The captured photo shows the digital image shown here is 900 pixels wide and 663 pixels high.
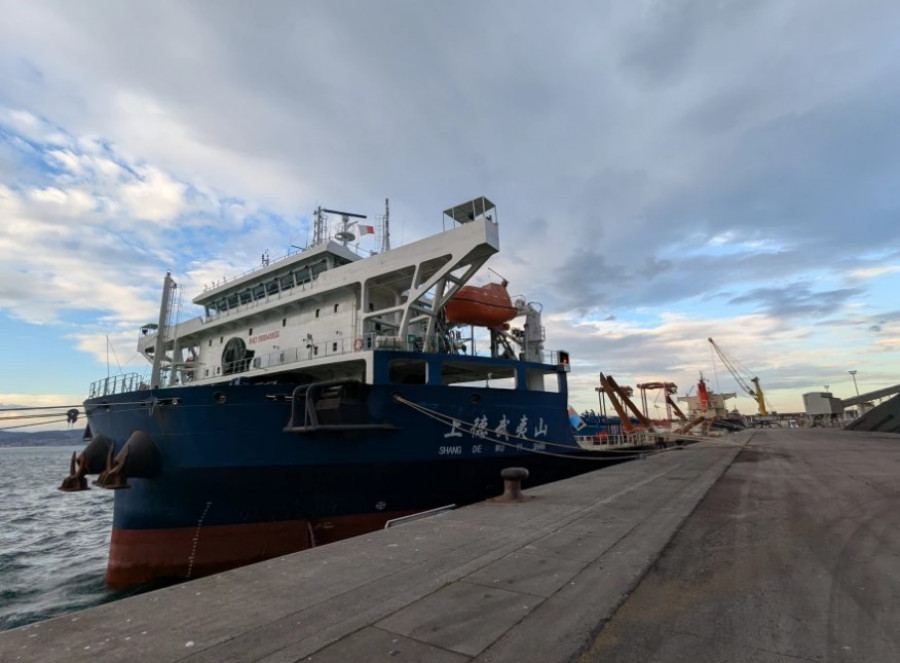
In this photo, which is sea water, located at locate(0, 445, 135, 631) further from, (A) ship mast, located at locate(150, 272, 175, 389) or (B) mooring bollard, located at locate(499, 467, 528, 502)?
(B) mooring bollard, located at locate(499, 467, 528, 502)

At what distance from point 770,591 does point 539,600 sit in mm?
2128

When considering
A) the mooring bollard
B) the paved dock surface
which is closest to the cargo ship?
the mooring bollard

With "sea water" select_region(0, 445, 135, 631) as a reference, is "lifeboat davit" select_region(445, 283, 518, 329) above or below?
above

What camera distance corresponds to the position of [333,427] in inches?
418

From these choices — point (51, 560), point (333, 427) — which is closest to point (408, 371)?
point (333, 427)

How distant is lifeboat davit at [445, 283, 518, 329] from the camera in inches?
606

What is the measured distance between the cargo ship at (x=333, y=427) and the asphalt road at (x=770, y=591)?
6473 mm

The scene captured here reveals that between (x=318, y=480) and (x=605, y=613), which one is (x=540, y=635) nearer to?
(x=605, y=613)

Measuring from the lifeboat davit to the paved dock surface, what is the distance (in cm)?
902

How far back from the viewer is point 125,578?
12.4m

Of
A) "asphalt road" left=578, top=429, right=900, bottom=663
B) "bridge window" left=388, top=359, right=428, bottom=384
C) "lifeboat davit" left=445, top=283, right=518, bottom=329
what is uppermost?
"lifeboat davit" left=445, top=283, right=518, bottom=329

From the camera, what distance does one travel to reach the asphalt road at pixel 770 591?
311cm

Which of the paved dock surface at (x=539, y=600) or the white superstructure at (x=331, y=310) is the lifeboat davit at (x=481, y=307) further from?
the paved dock surface at (x=539, y=600)

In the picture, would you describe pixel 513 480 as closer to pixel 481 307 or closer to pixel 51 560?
pixel 481 307
